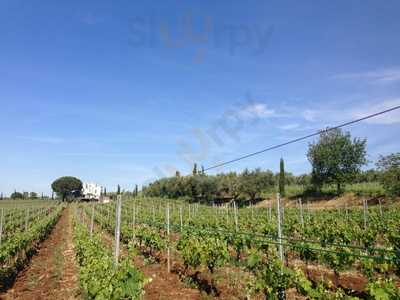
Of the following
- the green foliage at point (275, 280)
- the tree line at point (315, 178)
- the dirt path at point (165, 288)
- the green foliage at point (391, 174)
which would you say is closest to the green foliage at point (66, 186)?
the tree line at point (315, 178)

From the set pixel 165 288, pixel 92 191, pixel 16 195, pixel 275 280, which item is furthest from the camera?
pixel 16 195

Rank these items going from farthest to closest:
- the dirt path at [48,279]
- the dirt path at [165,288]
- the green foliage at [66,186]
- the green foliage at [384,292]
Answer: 1. the green foliage at [66,186]
2. the dirt path at [48,279]
3. the dirt path at [165,288]
4. the green foliage at [384,292]

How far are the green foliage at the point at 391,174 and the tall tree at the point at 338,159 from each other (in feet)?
31.4

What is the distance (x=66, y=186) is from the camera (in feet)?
353

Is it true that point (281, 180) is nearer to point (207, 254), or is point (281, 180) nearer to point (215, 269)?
point (215, 269)

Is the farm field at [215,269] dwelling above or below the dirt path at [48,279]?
above

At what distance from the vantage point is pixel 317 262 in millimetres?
10367

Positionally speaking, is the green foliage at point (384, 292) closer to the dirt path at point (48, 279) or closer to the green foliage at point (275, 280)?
the green foliage at point (275, 280)

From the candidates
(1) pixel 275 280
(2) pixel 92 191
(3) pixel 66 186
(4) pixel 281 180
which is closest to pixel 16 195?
(3) pixel 66 186

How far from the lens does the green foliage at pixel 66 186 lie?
10669 centimetres

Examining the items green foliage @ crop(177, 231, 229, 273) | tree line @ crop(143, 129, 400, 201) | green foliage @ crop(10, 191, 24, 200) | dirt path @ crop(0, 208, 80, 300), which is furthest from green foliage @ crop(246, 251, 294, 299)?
green foliage @ crop(10, 191, 24, 200)

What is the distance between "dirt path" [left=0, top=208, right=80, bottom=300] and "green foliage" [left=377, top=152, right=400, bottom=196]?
27.6m

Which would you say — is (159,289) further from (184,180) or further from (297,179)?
(297,179)

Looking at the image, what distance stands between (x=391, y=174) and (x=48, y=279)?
3007 cm
